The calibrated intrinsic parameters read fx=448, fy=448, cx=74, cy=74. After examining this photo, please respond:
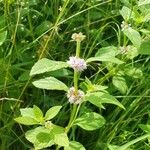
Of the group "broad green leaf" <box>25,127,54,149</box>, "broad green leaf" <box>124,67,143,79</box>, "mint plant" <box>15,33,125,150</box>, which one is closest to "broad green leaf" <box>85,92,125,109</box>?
"mint plant" <box>15,33,125,150</box>

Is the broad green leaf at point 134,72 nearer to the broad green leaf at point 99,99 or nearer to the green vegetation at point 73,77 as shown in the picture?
the green vegetation at point 73,77

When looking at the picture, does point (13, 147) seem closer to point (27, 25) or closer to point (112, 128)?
point (112, 128)

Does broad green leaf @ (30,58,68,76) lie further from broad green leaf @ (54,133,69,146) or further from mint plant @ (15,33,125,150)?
broad green leaf @ (54,133,69,146)

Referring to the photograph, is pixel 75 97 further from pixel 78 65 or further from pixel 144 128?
pixel 144 128

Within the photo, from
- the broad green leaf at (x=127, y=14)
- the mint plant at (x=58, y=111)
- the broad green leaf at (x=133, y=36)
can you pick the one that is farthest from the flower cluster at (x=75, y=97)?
the broad green leaf at (x=127, y=14)

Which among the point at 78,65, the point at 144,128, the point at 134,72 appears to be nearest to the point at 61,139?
the point at 78,65

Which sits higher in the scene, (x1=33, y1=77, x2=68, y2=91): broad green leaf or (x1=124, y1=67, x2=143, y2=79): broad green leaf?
(x1=33, y1=77, x2=68, y2=91): broad green leaf
